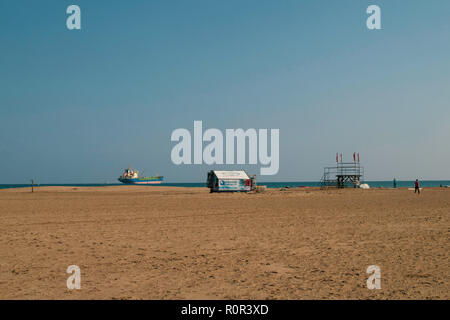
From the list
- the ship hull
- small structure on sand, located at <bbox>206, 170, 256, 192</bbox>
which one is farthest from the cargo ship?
small structure on sand, located at <bbox>206, 170, 256, 192</bbox>

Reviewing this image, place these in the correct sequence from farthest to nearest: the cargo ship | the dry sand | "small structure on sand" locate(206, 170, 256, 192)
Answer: the cargo ship → "small structure on sand" locate(206, 170, 256, 192) → the dry sand

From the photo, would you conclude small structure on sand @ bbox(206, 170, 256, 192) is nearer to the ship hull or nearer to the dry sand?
the dry sand

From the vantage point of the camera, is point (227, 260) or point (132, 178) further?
point (132, 178)

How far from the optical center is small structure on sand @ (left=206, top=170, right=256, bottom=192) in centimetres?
4994

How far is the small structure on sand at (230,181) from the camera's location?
4994 cm

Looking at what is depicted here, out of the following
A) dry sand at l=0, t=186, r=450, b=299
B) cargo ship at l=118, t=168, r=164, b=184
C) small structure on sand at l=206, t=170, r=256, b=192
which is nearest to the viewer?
dry sand at l=0, t=186, r=450, b=299

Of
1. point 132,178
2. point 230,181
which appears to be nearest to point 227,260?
point 230,181

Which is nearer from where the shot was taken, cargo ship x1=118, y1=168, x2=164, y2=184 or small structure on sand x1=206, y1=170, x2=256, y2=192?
small structure on sand x1=206, y1=170, x2=256, y2=192

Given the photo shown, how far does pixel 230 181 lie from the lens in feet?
164

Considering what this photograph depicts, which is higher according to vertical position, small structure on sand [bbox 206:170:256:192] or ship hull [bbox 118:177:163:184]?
small structure on sand [bbox 206:170:256:192]

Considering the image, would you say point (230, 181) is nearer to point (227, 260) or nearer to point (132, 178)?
point (227, 260)
